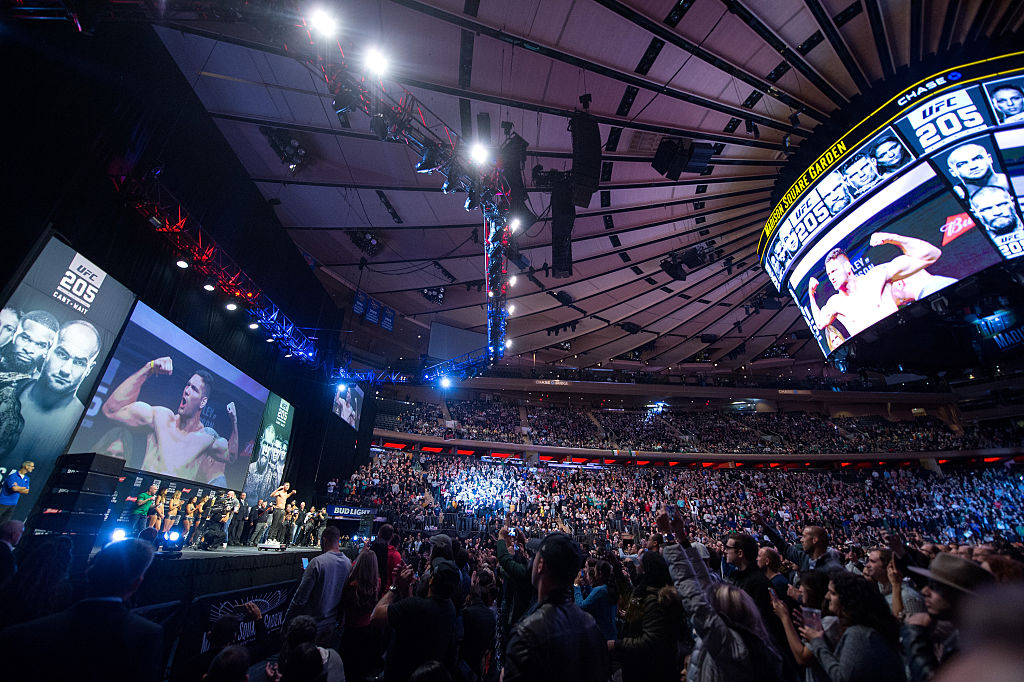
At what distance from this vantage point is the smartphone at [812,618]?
2.49 metres

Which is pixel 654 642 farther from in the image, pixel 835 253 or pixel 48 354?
pixel 835 253

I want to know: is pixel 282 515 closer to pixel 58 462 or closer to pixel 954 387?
pixel 58 462

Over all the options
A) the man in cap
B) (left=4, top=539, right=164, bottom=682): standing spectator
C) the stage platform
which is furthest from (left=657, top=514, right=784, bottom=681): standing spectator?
the stage platform

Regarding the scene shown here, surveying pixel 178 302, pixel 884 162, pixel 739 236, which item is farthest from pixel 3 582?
pixel 739 236

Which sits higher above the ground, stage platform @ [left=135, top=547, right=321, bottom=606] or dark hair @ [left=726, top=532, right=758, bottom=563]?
dark hair @ [left=726, top=532, right=758, bottom=563]

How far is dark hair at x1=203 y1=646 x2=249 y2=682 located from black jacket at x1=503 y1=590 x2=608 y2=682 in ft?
4.93

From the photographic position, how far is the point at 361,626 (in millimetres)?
3549

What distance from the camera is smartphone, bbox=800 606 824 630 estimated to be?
8.16 feet

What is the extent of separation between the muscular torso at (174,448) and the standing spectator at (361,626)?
26.3 feet

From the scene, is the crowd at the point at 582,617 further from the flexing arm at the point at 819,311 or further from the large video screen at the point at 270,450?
the large video screen at the point at 270,450

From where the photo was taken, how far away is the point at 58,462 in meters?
6.86

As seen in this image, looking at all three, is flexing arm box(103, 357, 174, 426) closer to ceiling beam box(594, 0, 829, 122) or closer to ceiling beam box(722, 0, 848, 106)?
ceiling beam box(594, 0, 829, 122)

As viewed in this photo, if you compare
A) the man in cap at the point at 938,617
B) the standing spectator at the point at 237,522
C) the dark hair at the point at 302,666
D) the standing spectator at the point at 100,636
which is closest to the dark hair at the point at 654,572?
the man in cap at the point at 938,617

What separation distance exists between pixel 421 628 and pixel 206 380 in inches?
408
